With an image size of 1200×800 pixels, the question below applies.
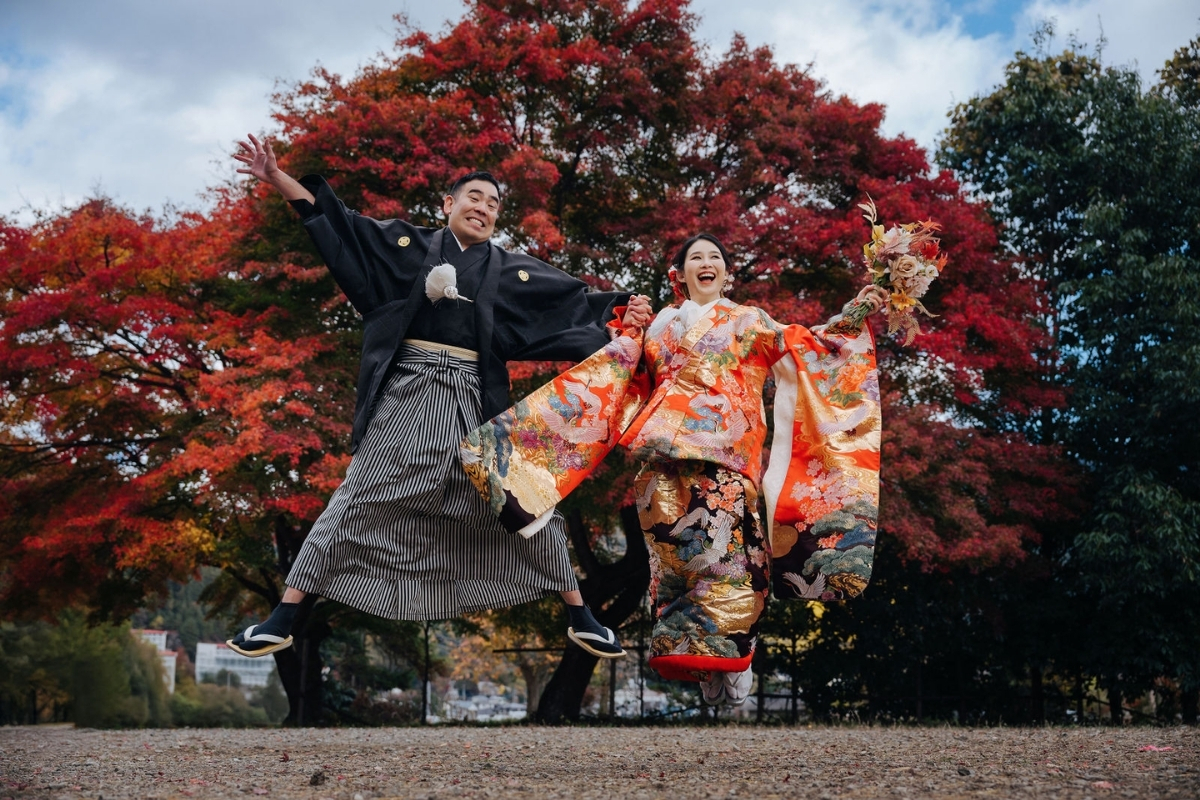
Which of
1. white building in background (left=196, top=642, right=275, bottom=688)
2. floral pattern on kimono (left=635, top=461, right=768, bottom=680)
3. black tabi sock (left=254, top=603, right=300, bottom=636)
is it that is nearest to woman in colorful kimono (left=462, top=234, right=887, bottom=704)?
floral pattern on kimono (left=635, top=461, right=768, bottom=680)

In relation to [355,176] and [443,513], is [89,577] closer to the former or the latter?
[355,176]

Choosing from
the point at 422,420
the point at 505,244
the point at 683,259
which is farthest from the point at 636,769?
the point at 505,244

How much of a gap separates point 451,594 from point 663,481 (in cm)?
98

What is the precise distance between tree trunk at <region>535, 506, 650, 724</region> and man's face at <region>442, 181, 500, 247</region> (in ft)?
21.1

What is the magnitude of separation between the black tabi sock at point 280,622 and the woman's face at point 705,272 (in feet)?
6.98

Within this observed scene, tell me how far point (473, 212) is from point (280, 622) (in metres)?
1.80

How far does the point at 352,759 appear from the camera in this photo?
479cm

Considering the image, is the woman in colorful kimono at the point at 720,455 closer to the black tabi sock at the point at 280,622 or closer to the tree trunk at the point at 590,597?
the black tabi sock at the point at 280,622

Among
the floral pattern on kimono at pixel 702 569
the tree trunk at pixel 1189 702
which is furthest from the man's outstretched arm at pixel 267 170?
the tree trunk at pixel 1189 702

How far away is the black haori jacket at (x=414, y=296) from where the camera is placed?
414cm

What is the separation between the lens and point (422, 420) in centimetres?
404

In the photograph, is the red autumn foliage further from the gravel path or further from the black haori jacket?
the black haori jacket

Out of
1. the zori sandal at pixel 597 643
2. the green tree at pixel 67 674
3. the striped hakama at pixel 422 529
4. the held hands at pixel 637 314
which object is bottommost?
the green tree at pixel 67 674

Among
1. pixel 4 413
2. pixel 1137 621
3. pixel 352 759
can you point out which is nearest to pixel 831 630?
pixel 1137 621
